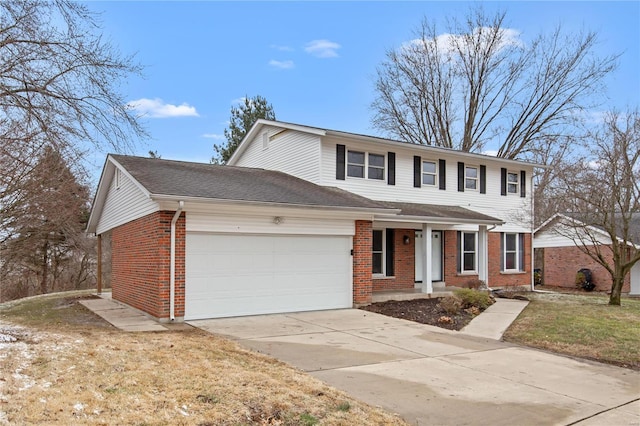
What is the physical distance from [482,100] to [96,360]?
106 feet

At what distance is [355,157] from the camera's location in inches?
639

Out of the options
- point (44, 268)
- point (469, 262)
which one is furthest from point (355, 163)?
point (44, 268)

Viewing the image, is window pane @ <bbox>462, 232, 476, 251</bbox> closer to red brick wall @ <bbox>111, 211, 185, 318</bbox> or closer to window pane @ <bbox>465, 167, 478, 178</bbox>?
window pane @ <bbox>465, 167, 478, 178</bbox>

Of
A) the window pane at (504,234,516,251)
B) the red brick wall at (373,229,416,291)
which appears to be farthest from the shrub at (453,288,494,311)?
the window pane at (504,234,516,251)

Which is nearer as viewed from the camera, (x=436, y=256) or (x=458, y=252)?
(x=436, y=256)

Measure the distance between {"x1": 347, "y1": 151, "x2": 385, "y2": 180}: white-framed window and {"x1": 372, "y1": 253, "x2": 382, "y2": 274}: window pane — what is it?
263 cm

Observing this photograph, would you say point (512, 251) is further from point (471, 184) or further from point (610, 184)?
point (610, 184)

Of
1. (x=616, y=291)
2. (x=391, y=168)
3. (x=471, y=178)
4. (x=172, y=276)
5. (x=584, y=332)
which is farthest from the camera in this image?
(x=471, y=178)

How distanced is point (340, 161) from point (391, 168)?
2.11 metres

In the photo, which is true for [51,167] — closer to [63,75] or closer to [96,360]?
[63,75]

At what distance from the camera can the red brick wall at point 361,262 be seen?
13.5 m

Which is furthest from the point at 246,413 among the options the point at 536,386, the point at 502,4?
the point at 502,4

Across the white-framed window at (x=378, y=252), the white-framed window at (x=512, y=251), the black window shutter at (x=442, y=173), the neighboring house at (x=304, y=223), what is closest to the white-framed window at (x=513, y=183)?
the neighboring house at (x=304, y=223)

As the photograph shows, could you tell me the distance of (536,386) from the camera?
6531mm
